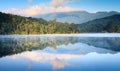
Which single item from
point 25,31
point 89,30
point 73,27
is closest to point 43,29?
point 25,31

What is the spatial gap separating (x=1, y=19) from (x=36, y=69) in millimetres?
67336

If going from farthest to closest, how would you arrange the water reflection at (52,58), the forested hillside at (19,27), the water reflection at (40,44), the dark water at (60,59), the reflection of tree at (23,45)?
the forested hillside at (19,27) → the water reflection at (40,44) → the reflection of tree at (23,45) → the water reflection at (52,58) → the dark water at (60,59)

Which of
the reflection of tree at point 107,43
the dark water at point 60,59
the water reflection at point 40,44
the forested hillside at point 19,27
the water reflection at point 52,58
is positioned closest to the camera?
the dark water at point 60,59

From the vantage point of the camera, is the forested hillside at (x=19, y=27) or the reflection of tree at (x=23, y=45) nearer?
the reflection of tree at (x=23, y=45)

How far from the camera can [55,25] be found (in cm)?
9431

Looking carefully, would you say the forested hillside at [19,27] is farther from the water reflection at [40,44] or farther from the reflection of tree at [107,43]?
the reflection of tree at [107,43]

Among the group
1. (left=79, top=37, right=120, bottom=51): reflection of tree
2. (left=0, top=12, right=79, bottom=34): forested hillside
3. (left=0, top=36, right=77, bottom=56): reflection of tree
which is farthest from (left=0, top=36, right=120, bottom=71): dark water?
(left=0, top=12, right=79, bottom=34): forested hillside

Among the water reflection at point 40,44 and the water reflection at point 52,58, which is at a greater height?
the water reflection at point 52,58

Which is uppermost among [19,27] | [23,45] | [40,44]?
[23,45]

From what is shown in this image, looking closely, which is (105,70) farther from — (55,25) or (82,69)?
(55,25)

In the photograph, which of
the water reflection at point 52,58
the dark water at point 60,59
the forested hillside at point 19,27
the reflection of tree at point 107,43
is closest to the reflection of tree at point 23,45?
the dark water at point 60,59

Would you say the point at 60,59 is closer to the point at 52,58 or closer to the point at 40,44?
the point at 52,58

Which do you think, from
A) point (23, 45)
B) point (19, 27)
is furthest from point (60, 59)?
point (19, 27)

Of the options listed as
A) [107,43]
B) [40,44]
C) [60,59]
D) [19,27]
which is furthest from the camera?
[19,27]
